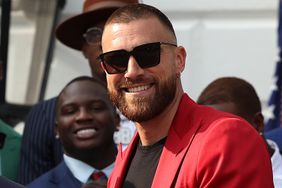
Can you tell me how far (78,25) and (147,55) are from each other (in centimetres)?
188

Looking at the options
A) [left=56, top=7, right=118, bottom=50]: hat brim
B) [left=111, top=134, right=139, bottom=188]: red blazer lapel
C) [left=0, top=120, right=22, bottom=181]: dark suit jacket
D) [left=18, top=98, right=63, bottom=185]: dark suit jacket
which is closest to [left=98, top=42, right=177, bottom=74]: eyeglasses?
[left=111, top=134, right=139, bottom=188]: red blazer lapel

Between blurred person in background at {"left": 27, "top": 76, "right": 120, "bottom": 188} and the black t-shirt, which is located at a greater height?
the black t-shirt

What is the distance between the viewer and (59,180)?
9.81 ft

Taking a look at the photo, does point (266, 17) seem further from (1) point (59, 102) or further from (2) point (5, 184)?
(2) point (5, 184)

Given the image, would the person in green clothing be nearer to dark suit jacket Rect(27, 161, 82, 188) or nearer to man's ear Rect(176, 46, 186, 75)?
dark suit jacket Rect(27, 161, 82, 188)

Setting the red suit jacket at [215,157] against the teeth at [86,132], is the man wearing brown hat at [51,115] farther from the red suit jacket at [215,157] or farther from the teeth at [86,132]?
the red suit jacket at [215,157]

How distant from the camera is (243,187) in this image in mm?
1835

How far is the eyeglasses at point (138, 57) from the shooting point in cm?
202

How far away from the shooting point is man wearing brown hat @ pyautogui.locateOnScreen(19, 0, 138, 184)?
3.45 metres

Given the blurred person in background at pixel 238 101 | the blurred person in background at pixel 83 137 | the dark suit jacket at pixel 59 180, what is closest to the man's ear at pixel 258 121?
the blurred person in background at pixel 238 101

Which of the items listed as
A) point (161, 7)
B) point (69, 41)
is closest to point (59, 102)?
point (69, 41)

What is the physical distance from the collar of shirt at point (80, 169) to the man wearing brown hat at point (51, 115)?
41 cm

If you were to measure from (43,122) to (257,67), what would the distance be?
124 cm

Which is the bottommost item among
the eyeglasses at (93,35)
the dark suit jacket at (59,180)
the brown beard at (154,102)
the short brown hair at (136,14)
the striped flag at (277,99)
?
the striped flag at (277,99)
